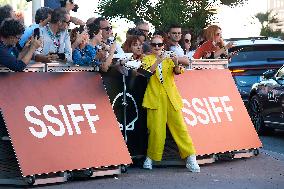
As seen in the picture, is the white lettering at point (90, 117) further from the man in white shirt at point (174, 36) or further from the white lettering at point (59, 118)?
the man in white shirt at point (174, 36)

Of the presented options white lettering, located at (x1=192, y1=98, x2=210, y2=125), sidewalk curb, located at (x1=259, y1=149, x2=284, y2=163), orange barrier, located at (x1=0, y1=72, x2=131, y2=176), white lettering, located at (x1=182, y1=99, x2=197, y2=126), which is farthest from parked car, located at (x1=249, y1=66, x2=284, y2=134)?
orange barrier, located at (x1=0, y1=72, x2=131, y2=176)

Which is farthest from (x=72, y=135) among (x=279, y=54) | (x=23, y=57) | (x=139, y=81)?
(x=279, y=54)

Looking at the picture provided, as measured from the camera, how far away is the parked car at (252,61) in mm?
18562

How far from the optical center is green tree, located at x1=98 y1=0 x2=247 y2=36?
36.9 m

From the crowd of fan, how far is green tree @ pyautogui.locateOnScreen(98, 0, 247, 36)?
23812 millimetres

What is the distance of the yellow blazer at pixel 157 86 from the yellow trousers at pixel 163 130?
0.20ft

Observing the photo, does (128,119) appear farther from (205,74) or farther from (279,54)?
(279,54)

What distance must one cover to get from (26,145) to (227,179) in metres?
2.57

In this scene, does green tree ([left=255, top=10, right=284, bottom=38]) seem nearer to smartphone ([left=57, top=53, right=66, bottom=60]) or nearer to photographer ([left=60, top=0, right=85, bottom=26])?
photographer ([left=60, top=0, right=85, bottom=26])

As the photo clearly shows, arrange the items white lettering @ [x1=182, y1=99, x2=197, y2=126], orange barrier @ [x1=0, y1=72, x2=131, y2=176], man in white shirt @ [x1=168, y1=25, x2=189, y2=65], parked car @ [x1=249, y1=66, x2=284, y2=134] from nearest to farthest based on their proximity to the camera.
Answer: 1. orange barrier @ [x1=0, y1=72, x2=131, y2=176]
2. white lettering @ [x1=182, y1=99, x2=197, y2=126]
3. man in white shirt @ [x1=168, y1=25, x2=189, y2=65]
4. parked car @ [x1=249, y1=66, x2=284, y2=134]

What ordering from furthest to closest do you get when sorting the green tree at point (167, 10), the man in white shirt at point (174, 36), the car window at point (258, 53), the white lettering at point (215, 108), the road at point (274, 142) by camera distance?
the green tree at point (167, 10), the car window at point (258, 53), the road at point (274, 142), the man in white shirt at point (174, 36), the white lettering at point (215, 108)

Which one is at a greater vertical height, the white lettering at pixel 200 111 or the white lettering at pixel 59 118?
the white lettering at pixel 59 118

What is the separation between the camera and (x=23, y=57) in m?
9.52

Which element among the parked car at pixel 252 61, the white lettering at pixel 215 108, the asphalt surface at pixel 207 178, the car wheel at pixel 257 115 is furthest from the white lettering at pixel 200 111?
the parked car at pixel 252 61
